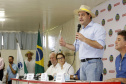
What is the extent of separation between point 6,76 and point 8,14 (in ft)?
6.14

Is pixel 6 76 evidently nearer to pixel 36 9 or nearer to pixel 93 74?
pixel 36 9

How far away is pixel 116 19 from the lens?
17.6 ft

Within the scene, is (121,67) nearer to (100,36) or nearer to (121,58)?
(121,58)

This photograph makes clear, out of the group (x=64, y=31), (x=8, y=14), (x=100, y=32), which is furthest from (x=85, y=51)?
(x=64, y=31)

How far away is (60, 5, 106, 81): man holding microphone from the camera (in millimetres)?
2575

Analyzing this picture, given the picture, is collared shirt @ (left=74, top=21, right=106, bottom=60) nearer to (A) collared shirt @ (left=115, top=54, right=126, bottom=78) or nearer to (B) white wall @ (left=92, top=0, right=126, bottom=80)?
(A) collared shirt @ (left=115, top=54, right=126, bottom=78)

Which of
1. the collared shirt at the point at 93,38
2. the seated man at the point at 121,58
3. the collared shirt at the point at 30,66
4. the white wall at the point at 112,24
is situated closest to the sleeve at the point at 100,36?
the collared shirt at the point at 93,38

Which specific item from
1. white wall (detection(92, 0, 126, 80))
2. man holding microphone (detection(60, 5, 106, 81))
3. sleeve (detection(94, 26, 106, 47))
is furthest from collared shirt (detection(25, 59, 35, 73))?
sleeve (detection(94, 26, 106, 47))

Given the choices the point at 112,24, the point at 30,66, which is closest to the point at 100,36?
the point at 112,24

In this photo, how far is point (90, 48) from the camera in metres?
2.75

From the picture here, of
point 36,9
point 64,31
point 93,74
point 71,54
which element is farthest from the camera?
point 64,31

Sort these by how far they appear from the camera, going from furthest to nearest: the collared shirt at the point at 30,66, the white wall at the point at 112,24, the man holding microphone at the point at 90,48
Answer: the collared shirt at the point at 30,66, the white wall at the point at 112,24, the man holding microphone at the point at 90,48

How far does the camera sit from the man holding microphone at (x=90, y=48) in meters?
2.58

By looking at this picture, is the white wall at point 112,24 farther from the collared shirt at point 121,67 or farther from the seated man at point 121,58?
the collared shirt at point 121,67
